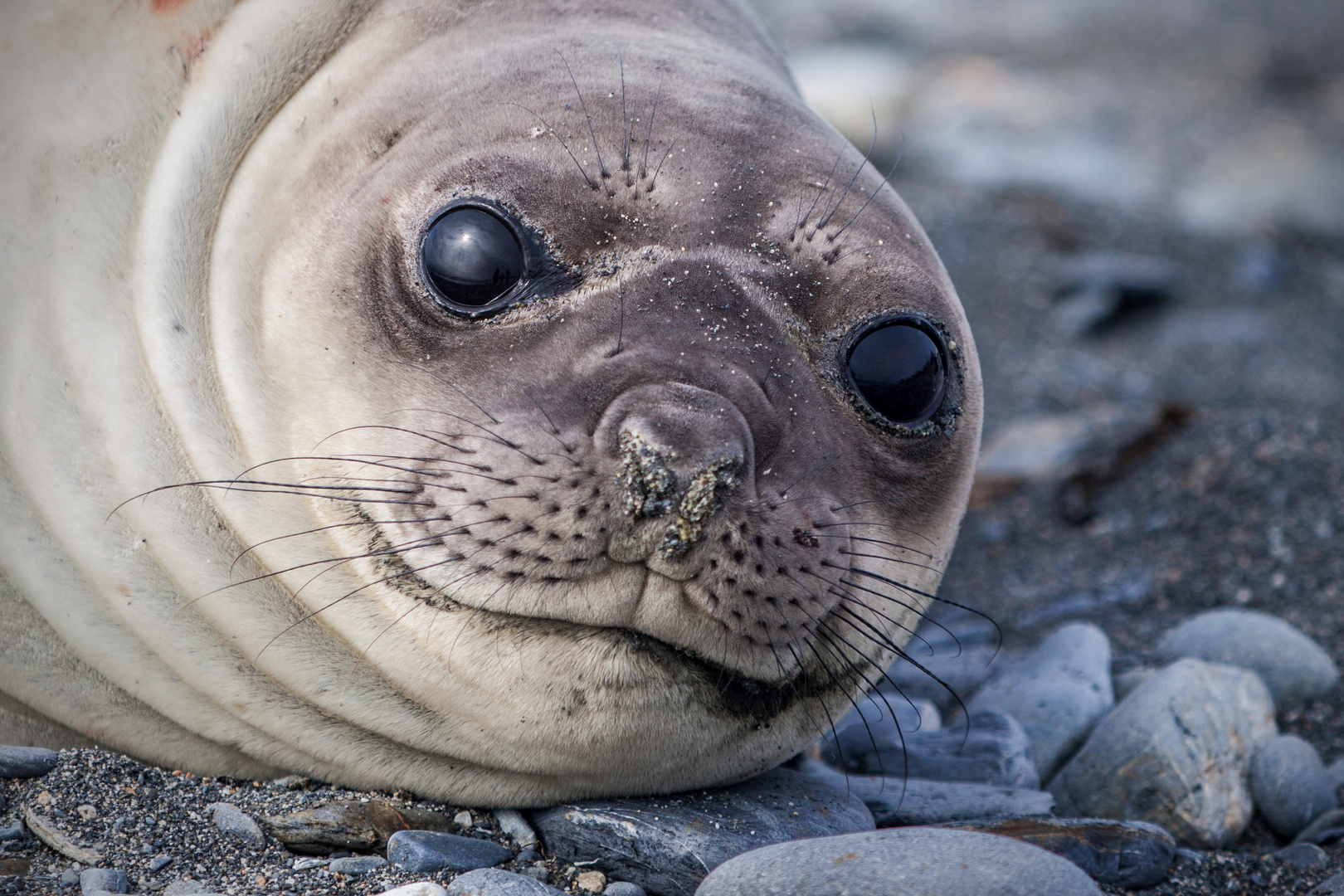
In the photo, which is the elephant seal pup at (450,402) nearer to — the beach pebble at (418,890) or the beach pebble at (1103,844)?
the beach pebble at (418,890)

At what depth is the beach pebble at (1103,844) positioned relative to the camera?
105 inches

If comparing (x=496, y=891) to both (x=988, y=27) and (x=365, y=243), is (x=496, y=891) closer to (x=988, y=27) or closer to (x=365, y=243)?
(x=365, y=243)

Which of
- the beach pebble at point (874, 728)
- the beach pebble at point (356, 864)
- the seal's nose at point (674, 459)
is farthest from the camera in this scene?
the beach pebble at point (874, 728)

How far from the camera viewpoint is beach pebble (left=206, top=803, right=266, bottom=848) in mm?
2348

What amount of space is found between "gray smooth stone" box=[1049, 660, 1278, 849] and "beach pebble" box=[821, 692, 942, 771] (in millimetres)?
425

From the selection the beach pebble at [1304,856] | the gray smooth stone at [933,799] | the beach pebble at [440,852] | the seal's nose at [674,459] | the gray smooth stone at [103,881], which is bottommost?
the gray smooth stone at [103,881]

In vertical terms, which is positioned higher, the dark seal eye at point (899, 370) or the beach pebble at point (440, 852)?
the dark seal eye at point (899, 370)

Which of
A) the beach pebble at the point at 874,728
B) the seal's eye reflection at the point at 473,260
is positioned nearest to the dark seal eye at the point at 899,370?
the seal's eye reflection at the point at 473,260

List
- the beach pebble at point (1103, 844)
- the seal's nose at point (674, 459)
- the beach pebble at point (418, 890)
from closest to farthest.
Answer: the seal's nose at point (674, 459)
the beach pebble at point (418, 890)
the beach pebble at point (1103, 844)

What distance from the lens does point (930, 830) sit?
231cm

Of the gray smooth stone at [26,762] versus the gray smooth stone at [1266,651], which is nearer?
the gray smooth stone at [26,762]

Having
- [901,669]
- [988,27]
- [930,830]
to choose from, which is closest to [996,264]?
[901,669]

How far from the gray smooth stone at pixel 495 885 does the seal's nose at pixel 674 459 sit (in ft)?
2.18

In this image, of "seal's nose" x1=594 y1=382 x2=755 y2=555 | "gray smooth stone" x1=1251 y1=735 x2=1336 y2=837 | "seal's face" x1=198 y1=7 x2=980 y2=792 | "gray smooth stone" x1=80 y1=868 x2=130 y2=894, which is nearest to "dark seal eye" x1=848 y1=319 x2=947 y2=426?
"seal's face" x1=198 y1=7 x2=980 y2=792
